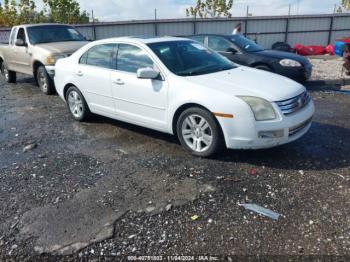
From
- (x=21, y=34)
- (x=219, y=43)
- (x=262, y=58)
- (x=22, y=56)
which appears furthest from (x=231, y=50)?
(x=21, y=34)

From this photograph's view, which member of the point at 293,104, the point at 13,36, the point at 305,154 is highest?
the point at 13,36

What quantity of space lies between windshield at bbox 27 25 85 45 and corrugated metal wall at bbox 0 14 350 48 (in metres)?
10.1

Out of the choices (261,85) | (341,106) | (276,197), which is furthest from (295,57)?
(276,197)

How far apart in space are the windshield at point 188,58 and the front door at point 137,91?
0.24 metres

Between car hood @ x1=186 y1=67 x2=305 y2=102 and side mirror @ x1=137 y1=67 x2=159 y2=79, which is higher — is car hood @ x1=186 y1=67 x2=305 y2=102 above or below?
below

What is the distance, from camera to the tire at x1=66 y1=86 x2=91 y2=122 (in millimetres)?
6185

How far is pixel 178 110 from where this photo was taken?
464 centimetres

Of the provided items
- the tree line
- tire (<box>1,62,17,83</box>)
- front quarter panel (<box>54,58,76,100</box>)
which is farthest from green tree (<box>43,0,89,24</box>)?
front quarter panel (<box>54,58,76,100</box>)

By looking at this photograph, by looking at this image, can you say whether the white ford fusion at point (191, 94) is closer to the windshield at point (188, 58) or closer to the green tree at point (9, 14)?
the windshield at point (188, 58)

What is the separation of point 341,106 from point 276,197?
14.6 ft

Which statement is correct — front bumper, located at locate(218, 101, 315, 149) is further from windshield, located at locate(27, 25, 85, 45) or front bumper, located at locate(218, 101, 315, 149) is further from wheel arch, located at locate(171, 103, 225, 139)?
windshield, located at locate(27, 25, 85, 45)

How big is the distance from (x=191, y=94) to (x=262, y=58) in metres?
5.04

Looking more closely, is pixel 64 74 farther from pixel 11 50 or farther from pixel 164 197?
pixel 11 50

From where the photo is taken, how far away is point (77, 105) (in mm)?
6371
